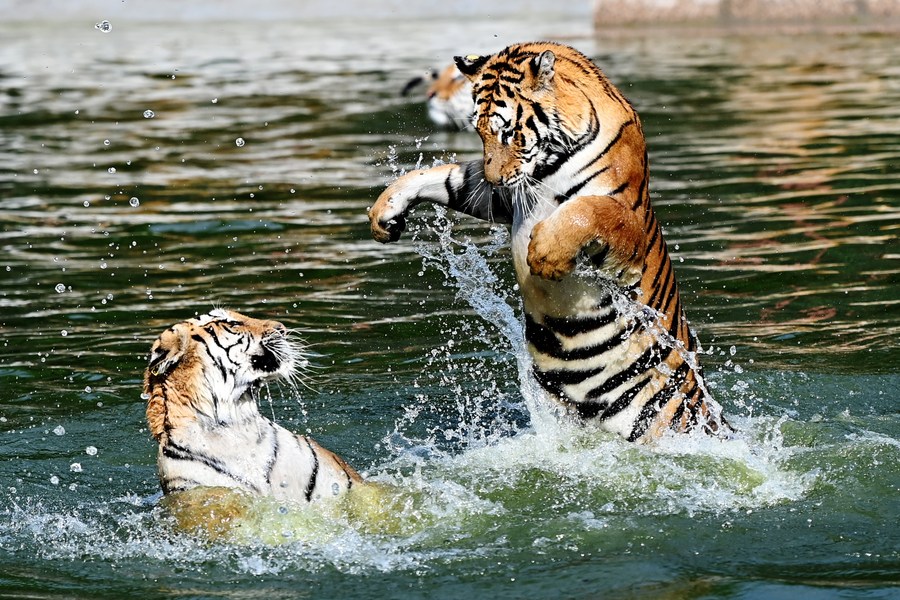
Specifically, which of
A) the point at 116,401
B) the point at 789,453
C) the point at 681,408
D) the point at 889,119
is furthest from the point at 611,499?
the point at 889,119

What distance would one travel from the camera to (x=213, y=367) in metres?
4.65

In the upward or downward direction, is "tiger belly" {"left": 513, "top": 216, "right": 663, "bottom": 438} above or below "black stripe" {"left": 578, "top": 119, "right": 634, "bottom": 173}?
below

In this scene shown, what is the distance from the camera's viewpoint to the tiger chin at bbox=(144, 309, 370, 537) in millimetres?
4512

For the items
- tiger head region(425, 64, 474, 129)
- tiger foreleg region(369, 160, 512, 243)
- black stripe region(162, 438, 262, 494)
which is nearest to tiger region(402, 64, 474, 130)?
tiger head region(425, 64, 474, 129)

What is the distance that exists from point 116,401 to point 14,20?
2349cm

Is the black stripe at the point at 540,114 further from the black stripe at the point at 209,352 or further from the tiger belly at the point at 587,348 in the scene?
the black stripe at the point at 209,352

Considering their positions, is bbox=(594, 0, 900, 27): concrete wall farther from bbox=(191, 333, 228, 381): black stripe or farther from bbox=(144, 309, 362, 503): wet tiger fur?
bbox=(191, 333, 228, 381): black stripe

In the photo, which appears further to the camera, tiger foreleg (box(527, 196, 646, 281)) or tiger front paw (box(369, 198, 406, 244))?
tiger front paw (box(369, 198, 406, 244))

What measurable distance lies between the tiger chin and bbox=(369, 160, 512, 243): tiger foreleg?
25.5 inches

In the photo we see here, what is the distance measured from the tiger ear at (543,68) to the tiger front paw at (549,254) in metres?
0.49

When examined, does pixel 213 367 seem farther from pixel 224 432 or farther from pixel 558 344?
pixel 558 344

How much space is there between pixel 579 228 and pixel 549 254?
122mm

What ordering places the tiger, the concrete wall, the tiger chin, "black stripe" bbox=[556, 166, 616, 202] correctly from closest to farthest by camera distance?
the tiger chin → "black stripe" bbox=[556, 166, 616, 202] → the tiger → the concrete wall

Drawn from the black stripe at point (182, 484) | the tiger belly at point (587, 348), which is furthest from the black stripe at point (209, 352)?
the tiger belly at point (587, 348)
